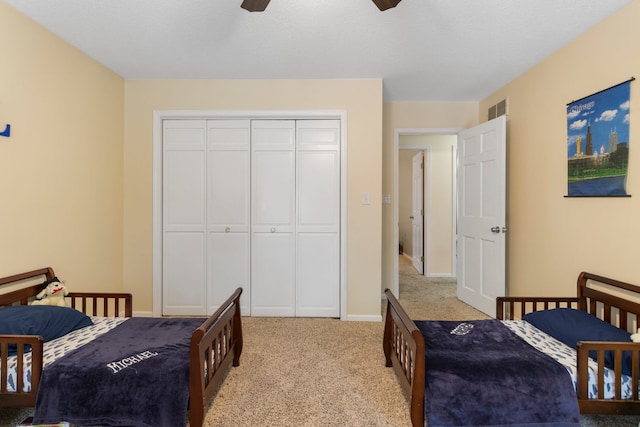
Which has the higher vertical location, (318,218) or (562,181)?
(562,181)

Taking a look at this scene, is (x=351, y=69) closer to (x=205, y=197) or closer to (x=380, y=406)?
(x=205, y=197)

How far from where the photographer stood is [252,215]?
3.35m

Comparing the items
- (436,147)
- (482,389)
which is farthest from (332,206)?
(436,147)

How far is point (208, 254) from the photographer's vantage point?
336 centimetres

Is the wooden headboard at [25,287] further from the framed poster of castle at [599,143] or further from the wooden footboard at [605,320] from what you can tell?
the framed poster of castle at [599,143]

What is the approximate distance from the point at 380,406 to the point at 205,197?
2500 millimetres

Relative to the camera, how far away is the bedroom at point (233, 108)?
2.11m

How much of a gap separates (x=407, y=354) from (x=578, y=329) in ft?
3.38

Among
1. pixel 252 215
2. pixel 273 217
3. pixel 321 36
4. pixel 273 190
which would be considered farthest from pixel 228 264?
pixel 321 36

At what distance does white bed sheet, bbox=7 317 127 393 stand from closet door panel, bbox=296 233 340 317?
165 centimetres

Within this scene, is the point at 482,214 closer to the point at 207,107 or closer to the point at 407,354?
the point at 407,354

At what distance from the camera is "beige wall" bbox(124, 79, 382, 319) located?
3.24 m

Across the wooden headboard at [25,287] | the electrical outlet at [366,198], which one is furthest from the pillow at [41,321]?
the electrical outlet at [366,198]

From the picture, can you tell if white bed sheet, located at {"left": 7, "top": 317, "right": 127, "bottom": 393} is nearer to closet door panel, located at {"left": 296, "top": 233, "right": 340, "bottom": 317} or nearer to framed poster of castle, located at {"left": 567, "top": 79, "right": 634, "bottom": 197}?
closet door panel, located at {"left": 296, "top": 233, "right": 340, "bottom": 317}
